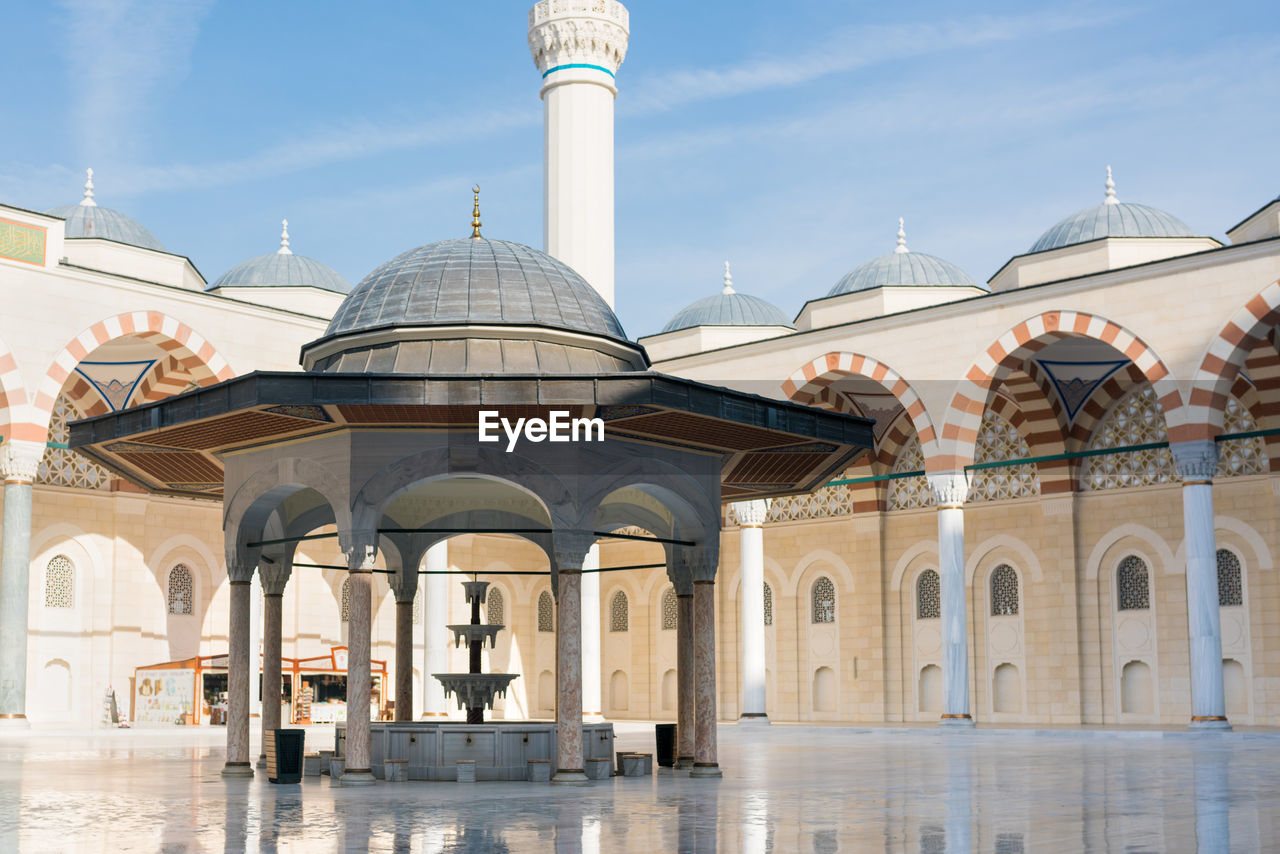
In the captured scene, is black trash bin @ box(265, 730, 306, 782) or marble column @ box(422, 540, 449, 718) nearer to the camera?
black trash bin @ box(265, 730, 306, 782)

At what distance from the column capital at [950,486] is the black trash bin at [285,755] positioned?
11027 mm

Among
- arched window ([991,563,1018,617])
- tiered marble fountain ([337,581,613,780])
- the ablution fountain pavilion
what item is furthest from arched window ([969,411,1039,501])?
tiered marble fountain ([337,581,613,780])

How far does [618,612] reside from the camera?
92.0 ft

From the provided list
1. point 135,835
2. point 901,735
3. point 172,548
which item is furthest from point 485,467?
point 172,548

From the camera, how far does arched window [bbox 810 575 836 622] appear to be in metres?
25.1

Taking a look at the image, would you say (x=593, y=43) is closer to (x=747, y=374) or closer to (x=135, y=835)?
(x=747, y=374)

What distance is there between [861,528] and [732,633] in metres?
3.44

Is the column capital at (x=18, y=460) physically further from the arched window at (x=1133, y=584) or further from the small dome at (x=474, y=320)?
the arched window at (x=1133, y=584)

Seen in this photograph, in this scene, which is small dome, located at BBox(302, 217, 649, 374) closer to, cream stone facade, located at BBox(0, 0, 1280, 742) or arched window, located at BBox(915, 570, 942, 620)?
cream stone facade, located at BBox(0, 0, 1280, 742)

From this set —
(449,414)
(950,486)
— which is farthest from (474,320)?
(950,486)

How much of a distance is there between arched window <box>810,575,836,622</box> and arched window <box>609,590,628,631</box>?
13.9 ft

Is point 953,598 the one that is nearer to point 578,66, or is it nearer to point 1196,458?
point 1196,458

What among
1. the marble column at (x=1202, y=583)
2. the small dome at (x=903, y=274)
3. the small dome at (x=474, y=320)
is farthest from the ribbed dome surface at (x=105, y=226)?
the marble column at (x=1202, y=583)

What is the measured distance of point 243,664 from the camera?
35.8 ft
